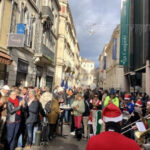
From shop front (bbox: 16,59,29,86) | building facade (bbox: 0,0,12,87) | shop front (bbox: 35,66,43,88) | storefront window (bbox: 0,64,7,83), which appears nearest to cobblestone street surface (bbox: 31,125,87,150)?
building facade (bbox: 0,0,12,87)

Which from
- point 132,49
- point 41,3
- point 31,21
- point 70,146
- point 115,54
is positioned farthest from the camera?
point 115,54

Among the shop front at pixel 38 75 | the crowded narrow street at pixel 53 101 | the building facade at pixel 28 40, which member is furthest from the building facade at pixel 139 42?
the shop front at pixel 38 75

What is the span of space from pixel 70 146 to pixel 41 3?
49.6 feet

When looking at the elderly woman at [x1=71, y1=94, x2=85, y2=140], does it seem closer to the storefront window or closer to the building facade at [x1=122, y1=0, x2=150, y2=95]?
the storefront window

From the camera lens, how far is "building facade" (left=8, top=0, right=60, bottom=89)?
11.5 meters

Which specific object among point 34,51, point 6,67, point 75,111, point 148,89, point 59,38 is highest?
point 59,38

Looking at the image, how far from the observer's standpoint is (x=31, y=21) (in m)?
14.9

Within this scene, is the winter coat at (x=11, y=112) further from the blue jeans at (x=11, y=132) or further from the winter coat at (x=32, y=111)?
the winter coat at (x=32, y=111)

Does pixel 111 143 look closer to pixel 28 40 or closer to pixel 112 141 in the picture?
pixel 112 141

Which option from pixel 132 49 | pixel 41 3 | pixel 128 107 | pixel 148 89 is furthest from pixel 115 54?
pixel 128 107

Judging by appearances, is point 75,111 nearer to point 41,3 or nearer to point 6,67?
point 6,67

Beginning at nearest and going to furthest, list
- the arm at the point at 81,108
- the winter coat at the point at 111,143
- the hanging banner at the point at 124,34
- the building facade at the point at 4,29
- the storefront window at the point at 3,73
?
the winter coat at the point at 111,143
the arm at the point at 81,108
the building facade at the point at 4,29
the storefront window at the point at 3,73
the hanging banner at the point at 124,34

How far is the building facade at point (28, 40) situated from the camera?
37.8ft

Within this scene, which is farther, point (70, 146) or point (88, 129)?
point (88, 129)
